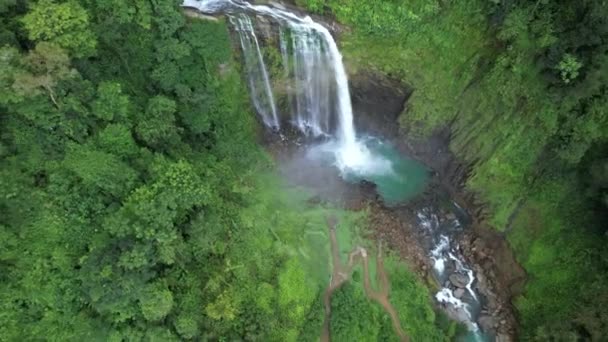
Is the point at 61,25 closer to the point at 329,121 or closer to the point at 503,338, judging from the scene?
the point at 329,121

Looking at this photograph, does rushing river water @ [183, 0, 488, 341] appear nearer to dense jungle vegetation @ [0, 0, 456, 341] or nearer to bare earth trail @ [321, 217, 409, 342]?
dense jungle vegetation @ [0, 0, 456, 341]

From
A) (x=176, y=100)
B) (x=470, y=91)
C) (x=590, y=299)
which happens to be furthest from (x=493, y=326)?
(x=176, y=100)

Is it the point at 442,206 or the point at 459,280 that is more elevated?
the point at 442,206

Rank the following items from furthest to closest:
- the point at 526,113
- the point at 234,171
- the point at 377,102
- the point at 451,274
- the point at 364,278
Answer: the point at 377,102 → the point at 451,274 → the point at 364,278 → the point at 234,171 → the point at 526,113

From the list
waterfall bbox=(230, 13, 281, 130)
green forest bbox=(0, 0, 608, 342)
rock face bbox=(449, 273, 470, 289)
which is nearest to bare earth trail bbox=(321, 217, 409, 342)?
green forest bbox=(0, 0, 608, 342)

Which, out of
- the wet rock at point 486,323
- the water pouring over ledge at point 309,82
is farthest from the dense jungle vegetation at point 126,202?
the wet rock at point 486,323

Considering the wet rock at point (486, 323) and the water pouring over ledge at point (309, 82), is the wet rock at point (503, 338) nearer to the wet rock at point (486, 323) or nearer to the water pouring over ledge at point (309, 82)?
the wet rock at point (486, 323)

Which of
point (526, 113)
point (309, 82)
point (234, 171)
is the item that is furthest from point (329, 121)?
point (526, 113)
